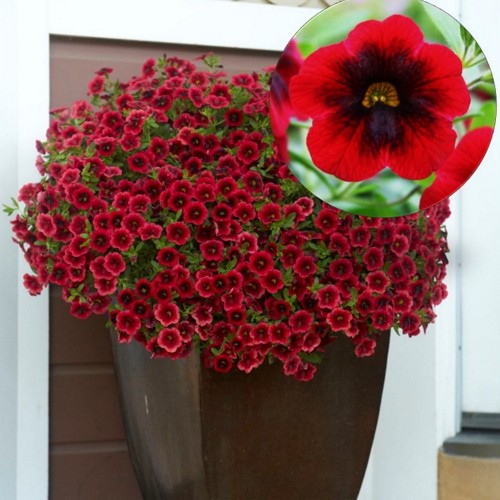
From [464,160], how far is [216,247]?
0.55 meters

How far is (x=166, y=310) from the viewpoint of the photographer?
1414mm

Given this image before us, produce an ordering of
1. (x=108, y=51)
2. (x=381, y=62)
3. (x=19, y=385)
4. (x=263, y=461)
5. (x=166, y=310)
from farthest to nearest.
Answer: (x=108, y=51) → (x=19, y=385) → (x=263, y=461) → (x=166, y=310) → (x=381, y=62)

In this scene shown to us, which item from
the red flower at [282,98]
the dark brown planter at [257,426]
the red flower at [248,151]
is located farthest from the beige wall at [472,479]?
the red flower at [282,98]

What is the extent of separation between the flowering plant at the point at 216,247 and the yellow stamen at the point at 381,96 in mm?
445

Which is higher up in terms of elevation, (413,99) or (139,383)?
(413,99)

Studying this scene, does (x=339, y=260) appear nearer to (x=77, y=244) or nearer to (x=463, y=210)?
(x=77, y=244)

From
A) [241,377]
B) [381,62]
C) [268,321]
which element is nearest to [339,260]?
[268,321]

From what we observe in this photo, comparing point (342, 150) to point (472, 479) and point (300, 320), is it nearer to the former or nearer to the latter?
point (300, 320)

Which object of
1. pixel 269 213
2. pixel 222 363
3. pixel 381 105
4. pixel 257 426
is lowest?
pixel 257 426

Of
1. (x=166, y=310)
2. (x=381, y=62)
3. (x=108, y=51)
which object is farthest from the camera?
(x=108, y=51)

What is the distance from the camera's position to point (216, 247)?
1442mm

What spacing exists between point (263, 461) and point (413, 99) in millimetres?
783

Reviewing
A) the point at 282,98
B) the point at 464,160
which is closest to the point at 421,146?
the point at 464,160

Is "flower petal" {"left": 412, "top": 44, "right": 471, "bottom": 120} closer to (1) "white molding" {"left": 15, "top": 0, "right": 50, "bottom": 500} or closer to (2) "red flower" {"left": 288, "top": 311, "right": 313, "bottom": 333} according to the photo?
(2) "red flower" {"left": 288, "top": 311, "right": 313, "bottom": 333}
